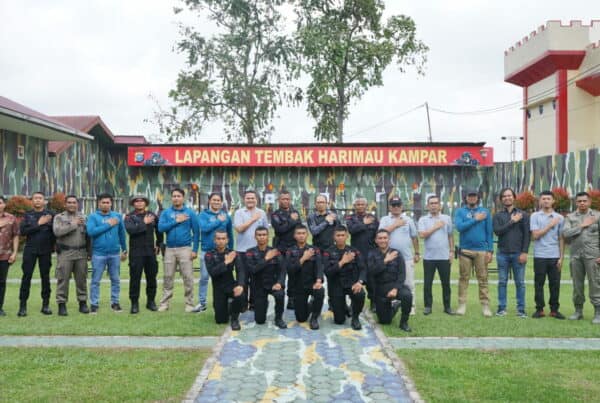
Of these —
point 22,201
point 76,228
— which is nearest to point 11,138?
point 22,201

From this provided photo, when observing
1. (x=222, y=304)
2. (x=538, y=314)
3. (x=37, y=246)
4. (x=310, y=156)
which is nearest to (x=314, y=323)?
(x=222, y=304)

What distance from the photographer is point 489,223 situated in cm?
862

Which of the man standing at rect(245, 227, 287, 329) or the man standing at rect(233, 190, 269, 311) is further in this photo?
the man standing at rect(233, 190, 269, 311)

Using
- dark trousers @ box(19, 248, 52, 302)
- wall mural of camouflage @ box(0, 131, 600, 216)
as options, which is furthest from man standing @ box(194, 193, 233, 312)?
wall mural of camouflage @ box(0, 131, 600, 216)

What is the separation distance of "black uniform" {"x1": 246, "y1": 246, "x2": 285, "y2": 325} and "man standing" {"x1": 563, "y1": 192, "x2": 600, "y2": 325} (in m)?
4.04

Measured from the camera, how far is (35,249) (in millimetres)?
8562

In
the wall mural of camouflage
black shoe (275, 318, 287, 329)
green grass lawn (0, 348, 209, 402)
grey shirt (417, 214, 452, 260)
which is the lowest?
green grass lawn (0, 348, 209, 402)

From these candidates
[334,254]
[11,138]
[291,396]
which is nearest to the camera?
[291,396]

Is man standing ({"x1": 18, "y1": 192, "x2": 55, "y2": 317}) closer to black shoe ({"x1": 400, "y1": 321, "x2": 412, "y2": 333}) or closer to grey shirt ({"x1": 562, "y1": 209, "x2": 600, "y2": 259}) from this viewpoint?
black shoe ({"x1": 400, "y1": 321, "x2": 412, "y2": 333})

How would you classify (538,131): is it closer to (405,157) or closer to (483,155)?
(483,155)

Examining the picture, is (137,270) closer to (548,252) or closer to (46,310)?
(46,310)

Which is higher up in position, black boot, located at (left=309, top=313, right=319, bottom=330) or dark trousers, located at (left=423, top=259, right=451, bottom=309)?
dark trousers, located at (left=423, top=259, right=451, bottom=309)

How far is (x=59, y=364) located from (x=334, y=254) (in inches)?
144

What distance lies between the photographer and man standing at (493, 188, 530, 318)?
840 cm
